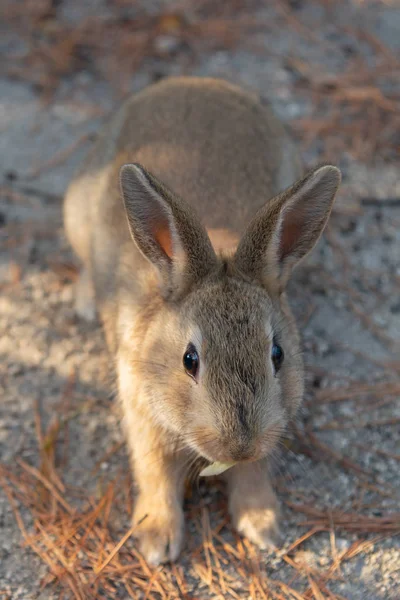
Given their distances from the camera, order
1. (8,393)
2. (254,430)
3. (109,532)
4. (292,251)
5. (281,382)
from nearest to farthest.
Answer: (254,430), (281,382), (292,251), (109,532), (8,393)

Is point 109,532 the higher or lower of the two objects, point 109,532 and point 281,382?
the lower

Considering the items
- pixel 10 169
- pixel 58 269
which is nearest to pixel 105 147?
pixel 58 269

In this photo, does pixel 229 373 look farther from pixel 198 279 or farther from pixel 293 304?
pixel 293 304

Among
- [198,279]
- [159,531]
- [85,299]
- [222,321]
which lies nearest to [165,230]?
[198,279]

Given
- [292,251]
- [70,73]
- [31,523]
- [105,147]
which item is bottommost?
[31,523]

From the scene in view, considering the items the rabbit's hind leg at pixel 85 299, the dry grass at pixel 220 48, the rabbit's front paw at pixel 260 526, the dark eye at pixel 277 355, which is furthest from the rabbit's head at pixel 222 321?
the dry grass at pixel 220 48

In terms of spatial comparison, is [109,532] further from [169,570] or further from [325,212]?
[325,212]

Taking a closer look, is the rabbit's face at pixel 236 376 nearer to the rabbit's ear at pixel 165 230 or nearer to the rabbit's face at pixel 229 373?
the rabbit's face at pixel 229 373
